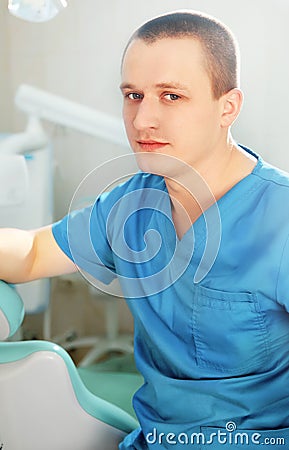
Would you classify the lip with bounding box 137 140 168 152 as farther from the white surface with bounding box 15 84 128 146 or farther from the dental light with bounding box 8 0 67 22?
the white surface with bounding box 15 84 128 146

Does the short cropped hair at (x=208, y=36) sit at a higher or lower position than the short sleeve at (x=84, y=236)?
higher

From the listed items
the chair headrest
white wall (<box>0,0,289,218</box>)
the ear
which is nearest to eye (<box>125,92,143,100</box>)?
the ear

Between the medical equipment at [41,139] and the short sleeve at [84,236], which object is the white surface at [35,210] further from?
the short sleeve at [84,236]

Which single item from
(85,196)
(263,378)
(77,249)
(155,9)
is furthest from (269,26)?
(263,378)

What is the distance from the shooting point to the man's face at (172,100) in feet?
3.14

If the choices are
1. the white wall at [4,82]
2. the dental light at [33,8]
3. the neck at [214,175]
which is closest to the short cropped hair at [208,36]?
the neck at [214,175]

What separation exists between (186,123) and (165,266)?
0.25 metres

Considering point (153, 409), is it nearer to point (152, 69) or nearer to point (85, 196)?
point (85, 196)

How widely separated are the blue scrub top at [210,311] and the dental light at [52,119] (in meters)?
0.46

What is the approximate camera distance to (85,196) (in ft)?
4.21

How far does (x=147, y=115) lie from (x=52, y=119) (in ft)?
2.34

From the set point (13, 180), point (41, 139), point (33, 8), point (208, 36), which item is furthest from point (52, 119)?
point (208, 36)

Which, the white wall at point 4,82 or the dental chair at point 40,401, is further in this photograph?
the white wall at point 4,82

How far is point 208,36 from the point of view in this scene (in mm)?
957
